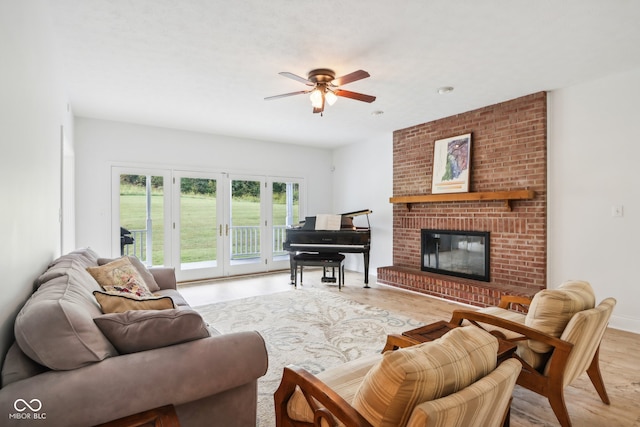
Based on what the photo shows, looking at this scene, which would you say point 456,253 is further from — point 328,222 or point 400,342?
point 400,342

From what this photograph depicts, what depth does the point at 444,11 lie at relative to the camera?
7.72 ft

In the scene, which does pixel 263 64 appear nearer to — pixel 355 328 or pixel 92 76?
pixel 92 76

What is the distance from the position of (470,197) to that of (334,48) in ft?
9.17

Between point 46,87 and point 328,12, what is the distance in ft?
6.78

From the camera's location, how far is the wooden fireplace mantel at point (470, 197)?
4.00 metres

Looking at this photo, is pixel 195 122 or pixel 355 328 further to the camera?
pixel 195 122

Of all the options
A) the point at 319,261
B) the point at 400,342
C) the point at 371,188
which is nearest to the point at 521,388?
the point at 400,342

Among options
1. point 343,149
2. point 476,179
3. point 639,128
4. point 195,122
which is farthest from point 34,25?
point 343,149

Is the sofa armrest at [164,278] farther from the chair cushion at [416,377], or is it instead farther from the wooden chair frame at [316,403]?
the chair cushion at [416,377]

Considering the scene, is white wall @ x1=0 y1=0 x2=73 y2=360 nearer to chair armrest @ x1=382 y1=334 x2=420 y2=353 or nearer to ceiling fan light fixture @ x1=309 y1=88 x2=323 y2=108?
chair armrest @ x1=382 y1=334 x2=420 y2=353

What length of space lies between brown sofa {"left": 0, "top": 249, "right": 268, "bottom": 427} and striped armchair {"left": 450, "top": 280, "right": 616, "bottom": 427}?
1.49 metres

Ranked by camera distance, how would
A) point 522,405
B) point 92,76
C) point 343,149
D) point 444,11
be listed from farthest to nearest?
point 343,149 < point 92,76 < point 444,11 < point 522,405

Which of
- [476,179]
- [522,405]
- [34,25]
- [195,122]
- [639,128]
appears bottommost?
[522,405]

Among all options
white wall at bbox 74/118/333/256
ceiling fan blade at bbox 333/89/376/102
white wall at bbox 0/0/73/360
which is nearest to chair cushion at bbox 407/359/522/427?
white wall at bbox 0/0/73/360
